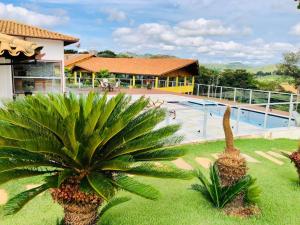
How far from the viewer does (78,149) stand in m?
3.78

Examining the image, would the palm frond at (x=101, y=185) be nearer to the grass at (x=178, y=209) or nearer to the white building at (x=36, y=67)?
the grass at (x=178, y=209)

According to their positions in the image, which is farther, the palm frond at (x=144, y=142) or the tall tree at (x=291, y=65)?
the tall tree at (x=291, y=65)

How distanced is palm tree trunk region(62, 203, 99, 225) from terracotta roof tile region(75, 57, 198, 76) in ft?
83.9

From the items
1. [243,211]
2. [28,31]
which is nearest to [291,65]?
[28,31]

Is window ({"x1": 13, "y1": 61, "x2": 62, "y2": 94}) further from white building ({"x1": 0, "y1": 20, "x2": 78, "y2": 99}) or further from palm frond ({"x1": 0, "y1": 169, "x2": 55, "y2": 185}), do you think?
palm frond ({"x1": 0, "y1": 169, "x2": 55, "y2": 185})

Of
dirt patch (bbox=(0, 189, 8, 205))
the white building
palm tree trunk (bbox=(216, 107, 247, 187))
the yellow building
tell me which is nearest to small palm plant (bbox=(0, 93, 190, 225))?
palm tree trunk (bbox=(216, 107, 247, 187))

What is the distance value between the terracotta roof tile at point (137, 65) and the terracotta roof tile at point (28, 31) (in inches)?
662

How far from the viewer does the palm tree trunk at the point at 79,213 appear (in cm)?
413

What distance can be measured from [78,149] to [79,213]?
0.96 meters

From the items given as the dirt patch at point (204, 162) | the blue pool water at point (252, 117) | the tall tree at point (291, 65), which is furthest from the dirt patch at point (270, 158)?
the tall tree at point (291, 65)

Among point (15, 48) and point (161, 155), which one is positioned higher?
point (15, 48)

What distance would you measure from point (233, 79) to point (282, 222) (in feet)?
136

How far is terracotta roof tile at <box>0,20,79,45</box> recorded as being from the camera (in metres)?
11.8

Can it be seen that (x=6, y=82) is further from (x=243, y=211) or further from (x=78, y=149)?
(x=243, y=211)
